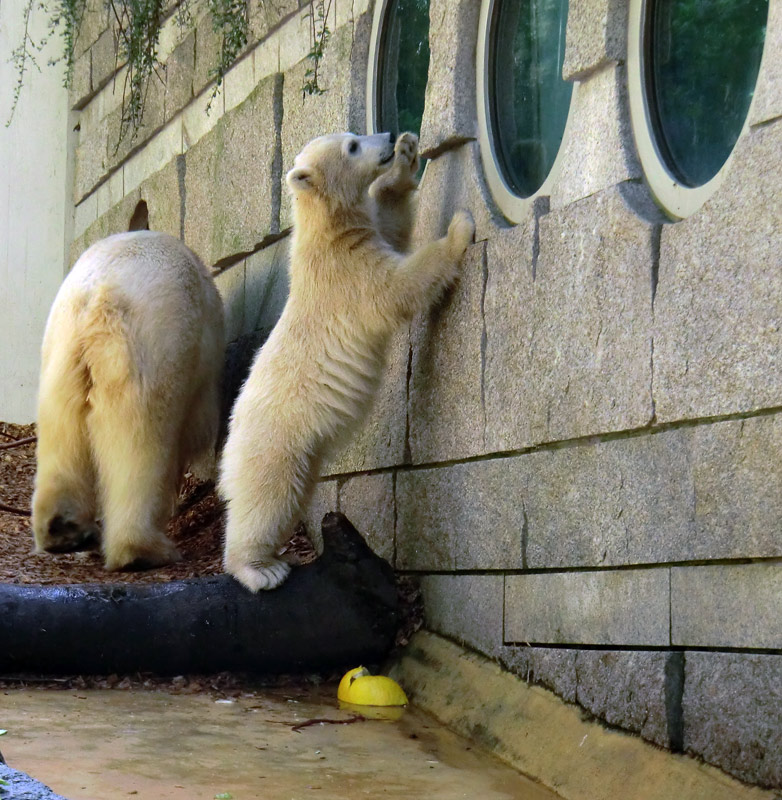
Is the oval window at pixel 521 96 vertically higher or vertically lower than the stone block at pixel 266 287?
higher

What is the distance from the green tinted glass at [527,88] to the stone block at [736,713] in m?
1.81

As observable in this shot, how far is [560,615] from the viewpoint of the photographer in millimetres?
3455

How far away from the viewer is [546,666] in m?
3.52

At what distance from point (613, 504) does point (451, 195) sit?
156cm

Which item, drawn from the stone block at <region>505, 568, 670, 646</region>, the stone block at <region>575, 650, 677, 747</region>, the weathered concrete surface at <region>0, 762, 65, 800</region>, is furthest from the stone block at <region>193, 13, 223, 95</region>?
the weathered concrete surface at <region>0, 762, 65, 800</region>

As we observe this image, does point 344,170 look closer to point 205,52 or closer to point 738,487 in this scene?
point 738,487

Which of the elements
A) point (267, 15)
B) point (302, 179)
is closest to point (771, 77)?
point (302, 179)

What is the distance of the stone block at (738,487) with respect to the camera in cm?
264

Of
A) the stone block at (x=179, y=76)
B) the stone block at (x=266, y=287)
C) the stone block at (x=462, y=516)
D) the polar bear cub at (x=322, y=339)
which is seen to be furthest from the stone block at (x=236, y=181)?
the stone block at (x=462, y=516)

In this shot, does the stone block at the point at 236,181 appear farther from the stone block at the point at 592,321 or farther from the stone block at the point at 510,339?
the stone block at the point at 592,321

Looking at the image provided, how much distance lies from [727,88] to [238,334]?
366 centimetres

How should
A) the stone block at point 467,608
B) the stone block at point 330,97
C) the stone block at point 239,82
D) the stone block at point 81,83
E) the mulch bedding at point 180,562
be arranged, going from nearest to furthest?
the stone block at point 467,608 < the mulch bedding at point 180,562 < the stone block at point 330,97 < the stone block at point 239,82 < the stone block at point 81,83

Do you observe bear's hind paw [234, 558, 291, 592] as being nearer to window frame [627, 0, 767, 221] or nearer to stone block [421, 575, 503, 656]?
stone block [421, 575, 503, 656]

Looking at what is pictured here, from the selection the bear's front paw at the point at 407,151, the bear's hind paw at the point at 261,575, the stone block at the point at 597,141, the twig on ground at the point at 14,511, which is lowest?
the bear's hind paw at the point at 261,575
